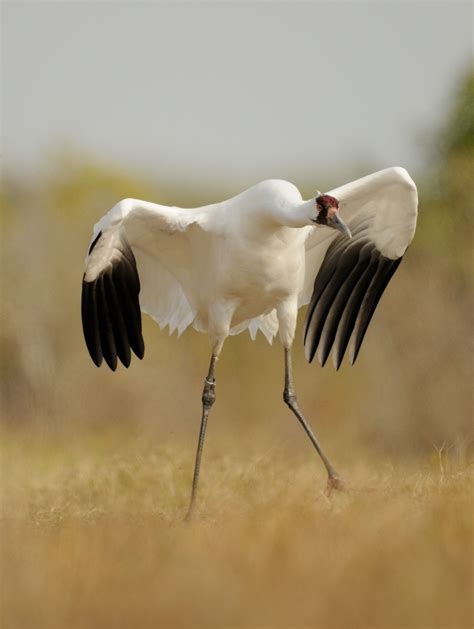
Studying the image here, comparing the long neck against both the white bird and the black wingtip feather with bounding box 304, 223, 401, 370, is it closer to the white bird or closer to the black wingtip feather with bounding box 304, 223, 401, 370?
the white bird

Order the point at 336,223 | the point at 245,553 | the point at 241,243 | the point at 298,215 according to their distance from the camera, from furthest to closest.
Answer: the point at 241,243 < the point at 298,215 < the point at 336,223 < the point at 245,553

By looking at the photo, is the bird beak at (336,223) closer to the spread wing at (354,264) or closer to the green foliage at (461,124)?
the spread wing at (354,264)

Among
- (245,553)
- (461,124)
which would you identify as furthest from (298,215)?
(461,124)

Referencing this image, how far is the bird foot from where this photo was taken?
7.12 meters

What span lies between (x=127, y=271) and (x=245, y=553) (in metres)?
2.79

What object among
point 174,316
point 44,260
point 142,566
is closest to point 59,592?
point 142,566

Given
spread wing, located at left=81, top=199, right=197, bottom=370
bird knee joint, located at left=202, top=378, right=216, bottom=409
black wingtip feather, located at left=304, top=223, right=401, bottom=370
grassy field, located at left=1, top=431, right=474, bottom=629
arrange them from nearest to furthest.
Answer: grassy field, located at left=1, top=431, right=474, bottom=629
spread wing, located at left=81, top=199, right=197, bottom=370
bird knee joint, located at left=202, top=378, right=216, bottom=409
black wingtip feather, located at left=304, top=223, right=401, bottom=370

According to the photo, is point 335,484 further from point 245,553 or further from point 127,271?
point 245,553

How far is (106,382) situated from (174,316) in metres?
6.18

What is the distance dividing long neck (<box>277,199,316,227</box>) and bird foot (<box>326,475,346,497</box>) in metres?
1.63

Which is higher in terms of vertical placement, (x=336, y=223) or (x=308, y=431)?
(x=336, y=223)

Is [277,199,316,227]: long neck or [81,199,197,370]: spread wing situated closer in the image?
[277,199,316,227]: long neck

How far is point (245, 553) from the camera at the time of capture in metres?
5.01

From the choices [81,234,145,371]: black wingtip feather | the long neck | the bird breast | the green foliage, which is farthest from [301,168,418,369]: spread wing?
the green foliage
